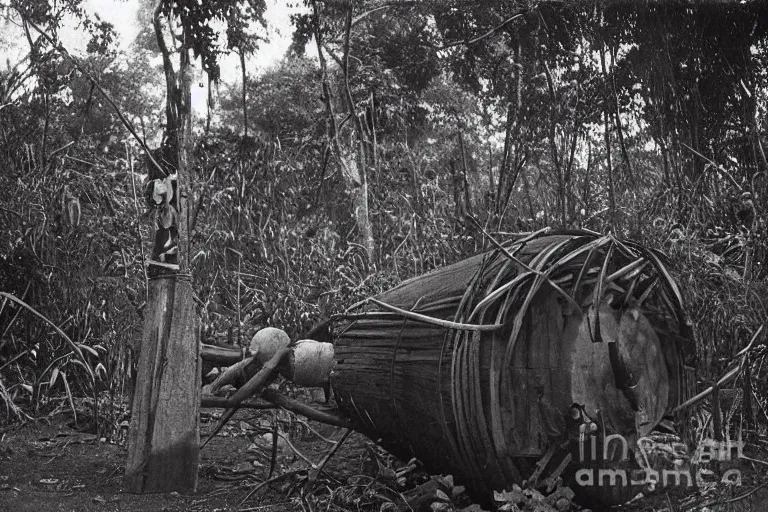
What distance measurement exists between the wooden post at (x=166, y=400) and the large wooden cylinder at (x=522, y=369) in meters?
0.94

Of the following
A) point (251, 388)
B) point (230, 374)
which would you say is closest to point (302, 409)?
point (251, 388)

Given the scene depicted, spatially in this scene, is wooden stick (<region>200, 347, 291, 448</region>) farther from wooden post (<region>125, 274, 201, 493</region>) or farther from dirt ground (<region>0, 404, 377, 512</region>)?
wooden post (<region>125, 274, 201, 493</region>)

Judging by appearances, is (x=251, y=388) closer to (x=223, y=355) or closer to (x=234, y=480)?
(x=234, y=480)

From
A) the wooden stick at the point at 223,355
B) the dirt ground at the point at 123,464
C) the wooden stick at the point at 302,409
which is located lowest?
the dirt ground at the point at 123,464

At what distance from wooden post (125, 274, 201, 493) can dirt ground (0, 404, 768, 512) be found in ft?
0.30

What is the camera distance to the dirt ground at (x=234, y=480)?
2979 millimetres

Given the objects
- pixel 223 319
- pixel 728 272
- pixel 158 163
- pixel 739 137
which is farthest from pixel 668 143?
pixel 158 163

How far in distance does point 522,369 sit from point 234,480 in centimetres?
174

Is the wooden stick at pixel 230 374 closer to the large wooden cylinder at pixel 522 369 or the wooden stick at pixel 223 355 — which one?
the wooden stick at pixel 223 355

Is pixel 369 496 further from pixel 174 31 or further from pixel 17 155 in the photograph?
pixel 17 155

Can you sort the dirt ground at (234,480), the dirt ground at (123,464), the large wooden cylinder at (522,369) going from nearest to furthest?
the large wooden cylinder at (522,369) < the dirt ground at (234,480) < the dirt ground at (123,464)

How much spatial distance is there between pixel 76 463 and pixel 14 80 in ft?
11.1

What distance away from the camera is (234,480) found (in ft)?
12.4

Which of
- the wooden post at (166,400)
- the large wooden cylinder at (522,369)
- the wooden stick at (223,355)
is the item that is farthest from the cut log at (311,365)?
the large wooden cylinder at (522,369)
